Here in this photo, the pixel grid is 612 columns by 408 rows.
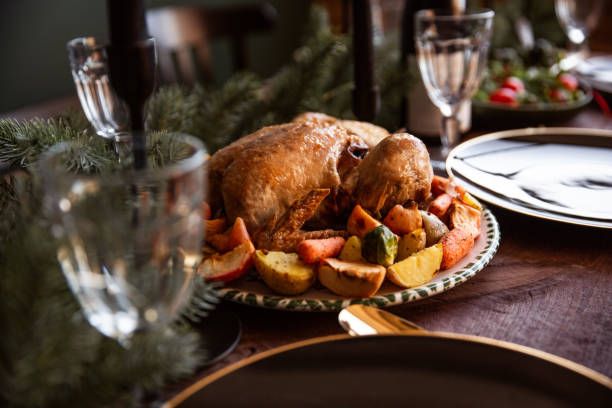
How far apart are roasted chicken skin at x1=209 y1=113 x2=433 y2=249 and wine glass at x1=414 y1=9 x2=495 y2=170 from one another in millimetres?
362

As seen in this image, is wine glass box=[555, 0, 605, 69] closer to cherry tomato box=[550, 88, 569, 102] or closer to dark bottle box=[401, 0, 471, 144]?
cherry tomato box=[550, 88, 569, 102]

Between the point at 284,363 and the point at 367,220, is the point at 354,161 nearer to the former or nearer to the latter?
the point at 367,220

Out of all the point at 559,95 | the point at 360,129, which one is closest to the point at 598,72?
the point at 559,95

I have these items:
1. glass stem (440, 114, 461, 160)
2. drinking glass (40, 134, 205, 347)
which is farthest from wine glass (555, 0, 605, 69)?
drinking glass (40, 134, 205, 347)

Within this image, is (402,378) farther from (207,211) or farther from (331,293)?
(207,211)

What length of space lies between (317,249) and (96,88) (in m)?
0.43

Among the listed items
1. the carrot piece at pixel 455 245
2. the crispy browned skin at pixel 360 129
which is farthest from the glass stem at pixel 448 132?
the carrot piece at pixel 455 245

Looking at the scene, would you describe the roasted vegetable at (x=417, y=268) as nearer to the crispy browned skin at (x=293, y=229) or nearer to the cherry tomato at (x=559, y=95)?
the crispy browned skin at (x=293, y=229)

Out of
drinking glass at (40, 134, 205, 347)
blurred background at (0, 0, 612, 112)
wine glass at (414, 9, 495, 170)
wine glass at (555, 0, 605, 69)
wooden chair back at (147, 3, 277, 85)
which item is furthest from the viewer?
blurred background at (0, 0, 612, 112)

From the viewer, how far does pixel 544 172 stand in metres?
1.02

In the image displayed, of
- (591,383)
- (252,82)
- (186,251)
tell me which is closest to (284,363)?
(186,251)

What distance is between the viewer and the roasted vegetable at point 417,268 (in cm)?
69

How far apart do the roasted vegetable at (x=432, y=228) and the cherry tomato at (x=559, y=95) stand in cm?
92

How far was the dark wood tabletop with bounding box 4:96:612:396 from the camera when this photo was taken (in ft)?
2.16
